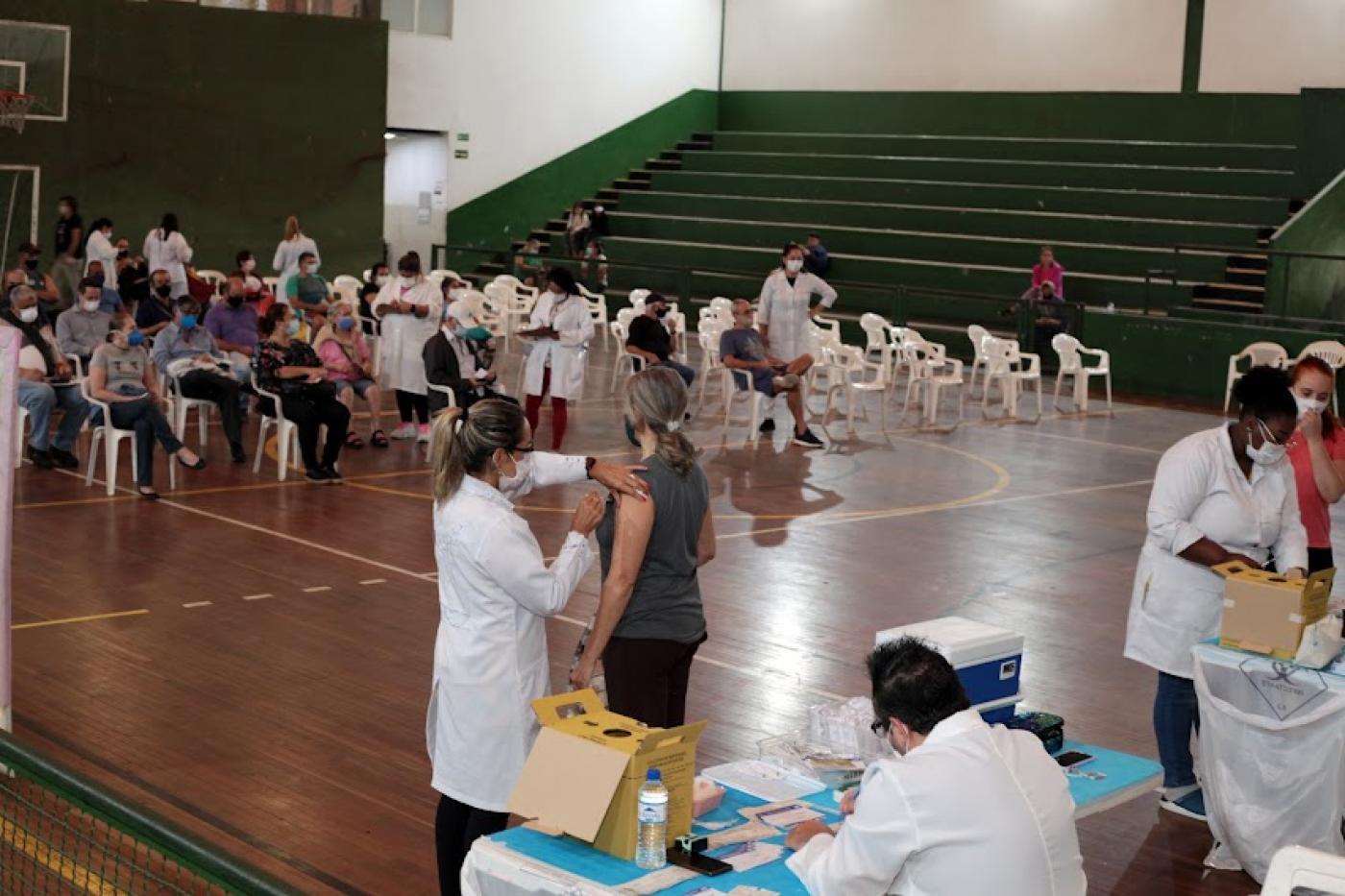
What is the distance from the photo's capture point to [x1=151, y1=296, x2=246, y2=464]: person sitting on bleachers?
13.6 meters

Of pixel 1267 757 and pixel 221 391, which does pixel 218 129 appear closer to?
pixel 221 391

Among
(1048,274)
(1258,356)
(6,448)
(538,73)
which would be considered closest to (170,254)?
(1048,274)

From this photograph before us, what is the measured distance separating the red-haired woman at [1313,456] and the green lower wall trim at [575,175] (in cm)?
2572

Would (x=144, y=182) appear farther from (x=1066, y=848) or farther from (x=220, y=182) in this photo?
(x=1066, y=848)

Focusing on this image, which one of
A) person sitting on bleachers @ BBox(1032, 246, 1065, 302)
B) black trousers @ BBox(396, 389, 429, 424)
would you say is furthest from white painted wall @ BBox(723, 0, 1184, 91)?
black trousers @ BBox(396, 389, 429, 424)

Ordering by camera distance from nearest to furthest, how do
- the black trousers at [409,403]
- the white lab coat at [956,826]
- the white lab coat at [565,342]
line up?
the white lab coat at [956,826] < the white lab coat at [565,342] < the black trousers at [409,403]

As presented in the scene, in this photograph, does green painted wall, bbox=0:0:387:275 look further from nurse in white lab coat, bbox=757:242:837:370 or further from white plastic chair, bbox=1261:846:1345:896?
white plastic chair, bbox=1261:846:1345:896

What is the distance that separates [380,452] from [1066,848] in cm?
1161

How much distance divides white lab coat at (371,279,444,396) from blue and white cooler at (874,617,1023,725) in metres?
10.3

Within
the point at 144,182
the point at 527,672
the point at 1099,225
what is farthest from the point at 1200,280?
the point at 527,672

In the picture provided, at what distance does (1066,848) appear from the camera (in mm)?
3562

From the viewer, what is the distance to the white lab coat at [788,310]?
53.2ft

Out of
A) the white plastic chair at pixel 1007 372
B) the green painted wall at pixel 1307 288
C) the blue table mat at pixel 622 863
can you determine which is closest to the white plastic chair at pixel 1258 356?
the green painted wall at pixel 1307 288

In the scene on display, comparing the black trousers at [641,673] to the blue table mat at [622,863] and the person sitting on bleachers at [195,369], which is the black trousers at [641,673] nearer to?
the blue table mat at [622,863]
